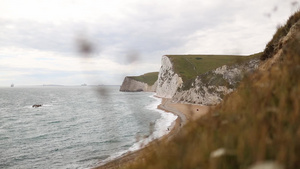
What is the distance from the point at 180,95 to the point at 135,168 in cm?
7011

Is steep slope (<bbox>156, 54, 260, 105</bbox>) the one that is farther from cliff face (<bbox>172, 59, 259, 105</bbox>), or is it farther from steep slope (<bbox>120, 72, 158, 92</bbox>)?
steep slope (<bbox>120, 72, 158, 92</bbox>)

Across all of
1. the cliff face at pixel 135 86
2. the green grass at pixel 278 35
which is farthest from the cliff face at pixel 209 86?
the cliff face at pixel 135 86

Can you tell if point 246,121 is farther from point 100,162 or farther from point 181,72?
point 181,72

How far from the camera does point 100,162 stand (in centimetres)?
2031

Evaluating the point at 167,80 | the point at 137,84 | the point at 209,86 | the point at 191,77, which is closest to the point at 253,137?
the point at 209,86

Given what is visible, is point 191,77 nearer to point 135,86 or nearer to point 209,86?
point 209,86

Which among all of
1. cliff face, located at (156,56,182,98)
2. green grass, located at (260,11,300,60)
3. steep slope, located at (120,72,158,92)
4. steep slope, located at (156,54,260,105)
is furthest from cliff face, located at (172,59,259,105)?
steep slope, located at (120,72,158,92)

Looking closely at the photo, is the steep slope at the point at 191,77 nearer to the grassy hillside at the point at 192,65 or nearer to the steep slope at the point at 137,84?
the grassy hillside at the point at 192,65

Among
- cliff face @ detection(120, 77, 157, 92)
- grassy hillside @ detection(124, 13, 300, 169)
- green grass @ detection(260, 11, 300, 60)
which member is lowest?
cliff face @ detection(120, 77, 157, 92)

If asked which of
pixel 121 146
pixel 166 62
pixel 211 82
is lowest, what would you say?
pixel 121 146

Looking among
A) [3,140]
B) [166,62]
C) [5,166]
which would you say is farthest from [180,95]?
[5,166]

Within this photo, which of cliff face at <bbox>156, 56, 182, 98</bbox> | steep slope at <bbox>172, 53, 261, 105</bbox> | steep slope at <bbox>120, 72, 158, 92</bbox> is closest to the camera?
steep slope at <bbox>172, 53, 261, 105</bbox>

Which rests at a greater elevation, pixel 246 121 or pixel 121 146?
pixel 246 121

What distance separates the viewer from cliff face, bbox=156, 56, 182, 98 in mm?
92787
